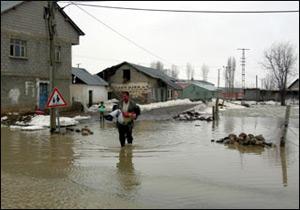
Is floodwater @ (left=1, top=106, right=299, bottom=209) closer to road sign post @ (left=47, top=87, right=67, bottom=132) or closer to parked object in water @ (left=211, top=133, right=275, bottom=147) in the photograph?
parked object in water @ (left=211, top=133, right=275, bottom=147)

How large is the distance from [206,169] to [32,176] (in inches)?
147

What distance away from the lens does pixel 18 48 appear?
29188 millimetres

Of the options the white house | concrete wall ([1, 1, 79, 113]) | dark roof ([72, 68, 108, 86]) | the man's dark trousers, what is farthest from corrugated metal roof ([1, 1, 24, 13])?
the man's dark trousers

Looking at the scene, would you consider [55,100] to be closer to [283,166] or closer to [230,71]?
Result: [283,166]

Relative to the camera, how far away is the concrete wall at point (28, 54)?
92.3ft

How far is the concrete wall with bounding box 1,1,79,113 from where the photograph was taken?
28130mm

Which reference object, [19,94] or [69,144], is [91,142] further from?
[19,94]

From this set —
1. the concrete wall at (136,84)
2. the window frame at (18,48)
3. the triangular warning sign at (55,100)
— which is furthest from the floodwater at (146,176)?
the concrete wall at (136,84)

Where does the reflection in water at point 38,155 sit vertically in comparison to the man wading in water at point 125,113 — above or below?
below

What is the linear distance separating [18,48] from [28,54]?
84 cm

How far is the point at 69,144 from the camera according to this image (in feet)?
47.4

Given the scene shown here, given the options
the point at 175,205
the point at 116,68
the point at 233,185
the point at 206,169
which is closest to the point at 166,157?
the point at 206,169

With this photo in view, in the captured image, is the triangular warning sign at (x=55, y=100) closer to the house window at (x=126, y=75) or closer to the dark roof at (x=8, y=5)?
the dark roof at (x=8, y=5)

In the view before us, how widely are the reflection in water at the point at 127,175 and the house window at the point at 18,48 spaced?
18569mm
